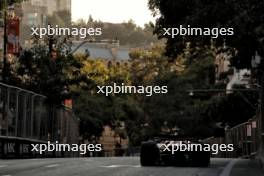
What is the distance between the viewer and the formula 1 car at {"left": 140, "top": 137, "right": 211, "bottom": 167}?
24.2 m

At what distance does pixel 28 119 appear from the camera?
120 ft

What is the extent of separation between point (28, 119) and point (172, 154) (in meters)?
13.8

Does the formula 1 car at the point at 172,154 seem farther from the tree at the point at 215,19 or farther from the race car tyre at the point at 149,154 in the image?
the tree at the point at 215,19

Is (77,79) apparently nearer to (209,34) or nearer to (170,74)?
(209,34)

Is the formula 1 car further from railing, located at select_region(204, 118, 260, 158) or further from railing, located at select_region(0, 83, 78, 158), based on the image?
railing, located at select_region(0, 83, 78, 158)

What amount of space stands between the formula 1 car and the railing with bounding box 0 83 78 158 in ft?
31.6

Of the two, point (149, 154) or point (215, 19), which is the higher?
point (215, 19)

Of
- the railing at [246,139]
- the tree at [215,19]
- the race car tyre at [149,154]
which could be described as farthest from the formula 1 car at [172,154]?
the railing at [246,139]

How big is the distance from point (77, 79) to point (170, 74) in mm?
40128

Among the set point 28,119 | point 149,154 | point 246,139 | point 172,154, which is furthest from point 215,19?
point 246,139

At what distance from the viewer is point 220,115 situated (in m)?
66.0

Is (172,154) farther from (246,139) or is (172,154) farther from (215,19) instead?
(246,139)

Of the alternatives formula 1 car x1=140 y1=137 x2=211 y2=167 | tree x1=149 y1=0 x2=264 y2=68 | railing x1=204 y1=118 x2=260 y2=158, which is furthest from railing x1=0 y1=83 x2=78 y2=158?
formula 1 car x1=140 y1=137 x2=211 y2=167

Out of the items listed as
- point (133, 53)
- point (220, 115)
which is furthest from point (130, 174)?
point (133, 53)
